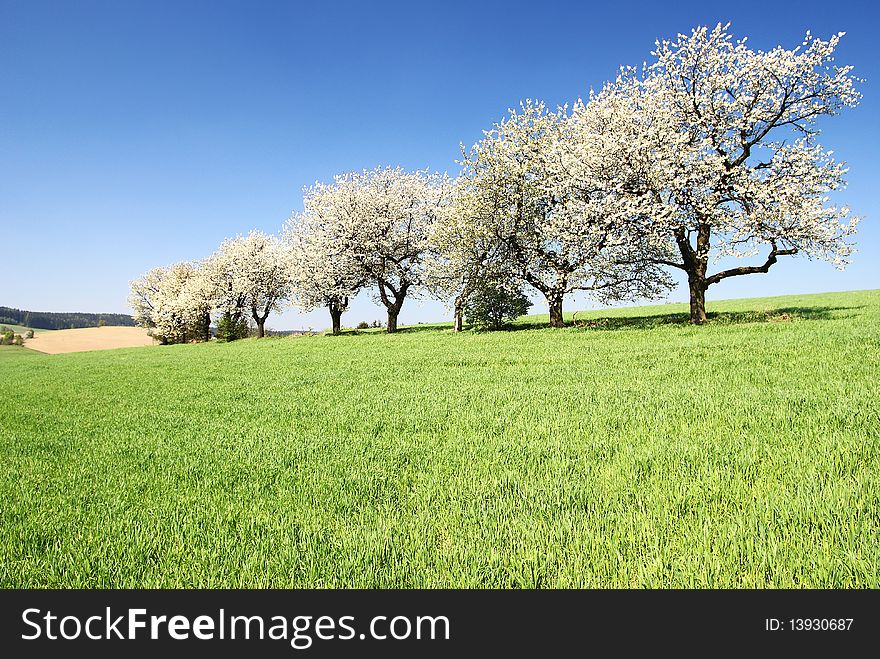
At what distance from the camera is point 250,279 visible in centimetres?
5684

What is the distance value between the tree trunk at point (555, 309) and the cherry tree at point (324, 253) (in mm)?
16695

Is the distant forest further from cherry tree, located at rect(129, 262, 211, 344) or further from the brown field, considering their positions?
cherry tree, located at rect(129, 262, 211, 344)

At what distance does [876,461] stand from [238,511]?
6.46m

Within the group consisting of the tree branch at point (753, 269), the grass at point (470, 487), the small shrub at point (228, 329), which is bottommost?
the grass at point (470, 487)

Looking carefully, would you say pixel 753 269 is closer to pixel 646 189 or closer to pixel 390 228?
pixel 646 189

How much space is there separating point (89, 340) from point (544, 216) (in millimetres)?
68670

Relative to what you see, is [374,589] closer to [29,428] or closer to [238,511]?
[238,511]

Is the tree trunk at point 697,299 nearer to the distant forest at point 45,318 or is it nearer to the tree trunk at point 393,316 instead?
the tree trunk at point 393,316

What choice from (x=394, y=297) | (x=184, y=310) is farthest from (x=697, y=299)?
(x=184, y=310)

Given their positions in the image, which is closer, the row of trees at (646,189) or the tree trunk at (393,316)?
the row of trees at (646,189)

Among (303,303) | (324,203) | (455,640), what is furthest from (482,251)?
(455,640)

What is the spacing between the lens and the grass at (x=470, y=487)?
3307mm

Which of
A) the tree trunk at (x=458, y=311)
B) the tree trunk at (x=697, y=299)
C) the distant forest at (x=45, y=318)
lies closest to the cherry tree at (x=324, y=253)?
the tree trunk at (x=458, y=311)

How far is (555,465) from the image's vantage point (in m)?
5.17
